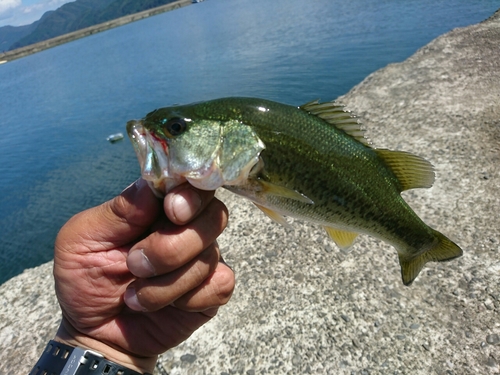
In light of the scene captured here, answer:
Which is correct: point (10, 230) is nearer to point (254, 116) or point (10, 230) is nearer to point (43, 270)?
point (43, 270)

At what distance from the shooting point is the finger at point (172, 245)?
2092mm

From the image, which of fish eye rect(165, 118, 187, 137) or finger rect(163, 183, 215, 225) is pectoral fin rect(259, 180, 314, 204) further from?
fish eye rect(165, 118, 187, 137)

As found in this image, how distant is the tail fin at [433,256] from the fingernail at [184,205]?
151 centimetres

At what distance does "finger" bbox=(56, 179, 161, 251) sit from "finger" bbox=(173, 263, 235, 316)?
507mm

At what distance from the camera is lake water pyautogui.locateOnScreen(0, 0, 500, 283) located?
42.6 feet

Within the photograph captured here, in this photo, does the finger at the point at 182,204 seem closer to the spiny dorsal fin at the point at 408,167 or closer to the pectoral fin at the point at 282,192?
the pectoral fin at the point at 282,192

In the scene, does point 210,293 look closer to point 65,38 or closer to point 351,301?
point 351,301

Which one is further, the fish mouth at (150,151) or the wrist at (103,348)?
the wrist at (103,348)

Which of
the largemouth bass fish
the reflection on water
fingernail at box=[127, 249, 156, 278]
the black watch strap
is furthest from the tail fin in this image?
the reflection on water

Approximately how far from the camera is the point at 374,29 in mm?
24359

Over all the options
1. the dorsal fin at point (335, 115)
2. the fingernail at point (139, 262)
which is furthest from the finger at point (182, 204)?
the dorsal fin at point (335, 115)

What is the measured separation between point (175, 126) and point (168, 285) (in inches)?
36.1

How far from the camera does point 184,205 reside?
204cm

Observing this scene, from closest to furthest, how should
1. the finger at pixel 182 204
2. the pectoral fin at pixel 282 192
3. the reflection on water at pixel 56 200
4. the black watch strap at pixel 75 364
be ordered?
the finger at pixel 182 204 → the pectoral fin at pixel 282 192 → the black watch strap at pixel 75 364 → the reflection on water at pixel 56 200
